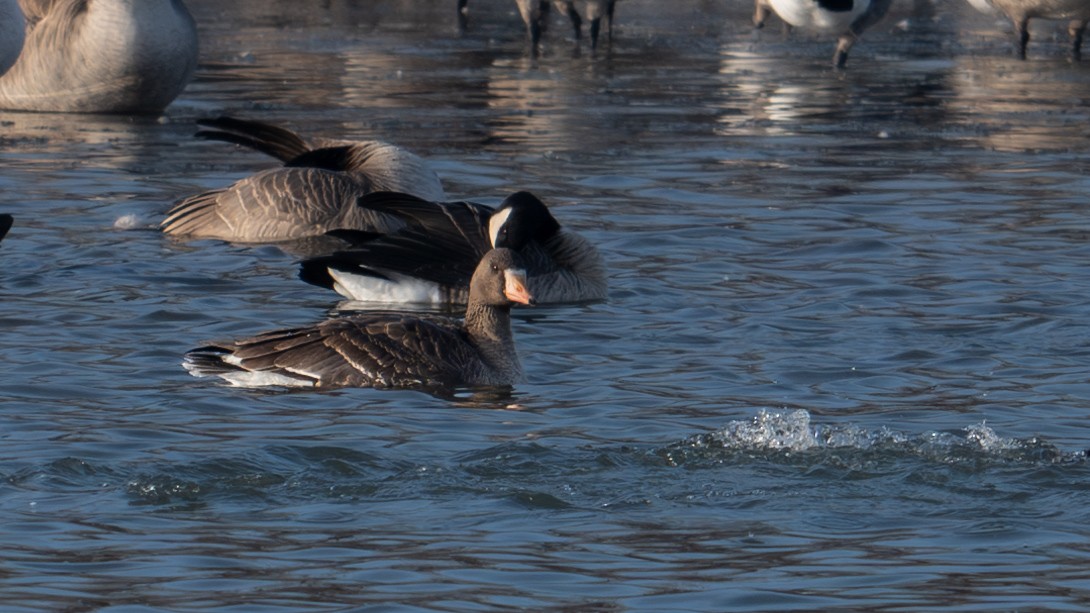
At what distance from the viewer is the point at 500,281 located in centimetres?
966

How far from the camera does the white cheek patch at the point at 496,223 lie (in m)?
11.5

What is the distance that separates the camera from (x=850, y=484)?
24.2 feet

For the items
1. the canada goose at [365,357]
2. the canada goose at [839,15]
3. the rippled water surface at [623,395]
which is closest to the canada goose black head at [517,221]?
the rippled water surface at [623,395]

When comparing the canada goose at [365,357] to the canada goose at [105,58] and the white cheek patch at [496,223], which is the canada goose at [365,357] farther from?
the canada goose at [105,58]

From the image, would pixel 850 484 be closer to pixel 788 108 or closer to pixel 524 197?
pixel 524 197

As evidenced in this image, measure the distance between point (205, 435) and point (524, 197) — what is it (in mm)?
3834

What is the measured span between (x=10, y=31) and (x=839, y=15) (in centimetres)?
1140

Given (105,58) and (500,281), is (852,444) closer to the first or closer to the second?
(500,281)

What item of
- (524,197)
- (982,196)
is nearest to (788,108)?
(982,196)

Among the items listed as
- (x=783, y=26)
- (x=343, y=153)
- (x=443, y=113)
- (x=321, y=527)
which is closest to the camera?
→ (x=321, y=527)

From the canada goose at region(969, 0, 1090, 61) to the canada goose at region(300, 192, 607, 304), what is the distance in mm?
13717

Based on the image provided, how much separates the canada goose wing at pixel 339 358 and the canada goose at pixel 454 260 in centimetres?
195

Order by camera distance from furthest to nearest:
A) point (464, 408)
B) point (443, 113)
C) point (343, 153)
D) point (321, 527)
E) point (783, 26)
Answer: point (783, 26) → point (443, 113) → point (343, 153) → point (464, 408) → point (321, 527)

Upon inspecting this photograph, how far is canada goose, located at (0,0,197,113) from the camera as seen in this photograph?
59.3 ft
